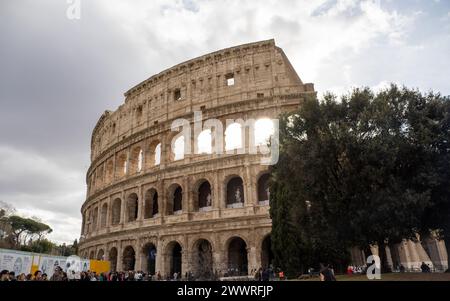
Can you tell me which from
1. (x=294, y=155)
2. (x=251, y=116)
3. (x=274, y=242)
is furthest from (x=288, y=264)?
(x=251, y=116)

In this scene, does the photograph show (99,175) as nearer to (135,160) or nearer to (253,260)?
(135,160)

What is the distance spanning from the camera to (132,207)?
26.6 meters

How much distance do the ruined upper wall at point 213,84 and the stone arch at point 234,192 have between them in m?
5.92

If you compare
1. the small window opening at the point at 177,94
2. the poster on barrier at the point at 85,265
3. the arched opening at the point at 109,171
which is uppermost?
the small window opening at the point at 177,94

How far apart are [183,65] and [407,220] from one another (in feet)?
68.0

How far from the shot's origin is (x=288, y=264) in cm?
1476

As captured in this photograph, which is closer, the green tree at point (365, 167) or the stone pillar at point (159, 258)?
the green tree at point (365, 167)

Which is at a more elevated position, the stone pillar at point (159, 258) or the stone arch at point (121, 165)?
the stone arch at point (121, 165)

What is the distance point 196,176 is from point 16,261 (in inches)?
455

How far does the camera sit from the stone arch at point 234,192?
71.4 feet

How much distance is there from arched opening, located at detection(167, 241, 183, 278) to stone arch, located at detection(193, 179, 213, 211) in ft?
10.4

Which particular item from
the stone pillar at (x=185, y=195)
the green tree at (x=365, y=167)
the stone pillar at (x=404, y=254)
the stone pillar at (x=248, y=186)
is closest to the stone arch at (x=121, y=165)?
the stone pillar at (x=185, y=195)

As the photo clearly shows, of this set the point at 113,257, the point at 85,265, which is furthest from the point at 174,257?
the point at 113,257

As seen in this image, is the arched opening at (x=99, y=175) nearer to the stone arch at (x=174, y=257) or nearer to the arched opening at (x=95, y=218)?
the arched opening at (x=95, y=218)
